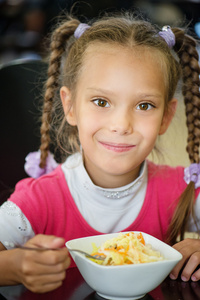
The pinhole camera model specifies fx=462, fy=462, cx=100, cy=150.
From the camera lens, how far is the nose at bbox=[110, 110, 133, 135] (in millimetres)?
1215

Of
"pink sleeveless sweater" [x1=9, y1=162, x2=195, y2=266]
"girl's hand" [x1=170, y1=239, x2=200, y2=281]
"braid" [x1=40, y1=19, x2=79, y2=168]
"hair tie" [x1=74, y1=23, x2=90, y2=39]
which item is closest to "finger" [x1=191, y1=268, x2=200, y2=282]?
"girl's hand" [x1=170, y1=239, x2=200, y2=281]

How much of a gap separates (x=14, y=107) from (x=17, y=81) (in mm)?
99

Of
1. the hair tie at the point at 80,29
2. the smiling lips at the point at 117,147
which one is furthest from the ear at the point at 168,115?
the hair tie at the point at 80,29

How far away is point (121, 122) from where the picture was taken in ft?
3.99

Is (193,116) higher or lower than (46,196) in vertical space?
higher

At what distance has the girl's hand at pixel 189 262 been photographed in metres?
1.00

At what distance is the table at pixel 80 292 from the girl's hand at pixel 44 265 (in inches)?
1.4

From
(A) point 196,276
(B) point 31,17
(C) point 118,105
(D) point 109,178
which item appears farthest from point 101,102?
(B) point 31,17

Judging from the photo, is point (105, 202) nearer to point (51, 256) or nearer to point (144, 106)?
point (144, 106)

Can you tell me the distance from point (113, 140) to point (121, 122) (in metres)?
0.07

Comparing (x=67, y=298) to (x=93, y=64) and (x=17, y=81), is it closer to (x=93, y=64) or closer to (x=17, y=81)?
(x=93, y=64)

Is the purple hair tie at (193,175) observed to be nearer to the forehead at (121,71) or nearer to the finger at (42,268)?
the forehead at (121,71)

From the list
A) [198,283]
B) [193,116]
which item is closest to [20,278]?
[198,283]

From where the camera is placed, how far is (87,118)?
4.25 ft
